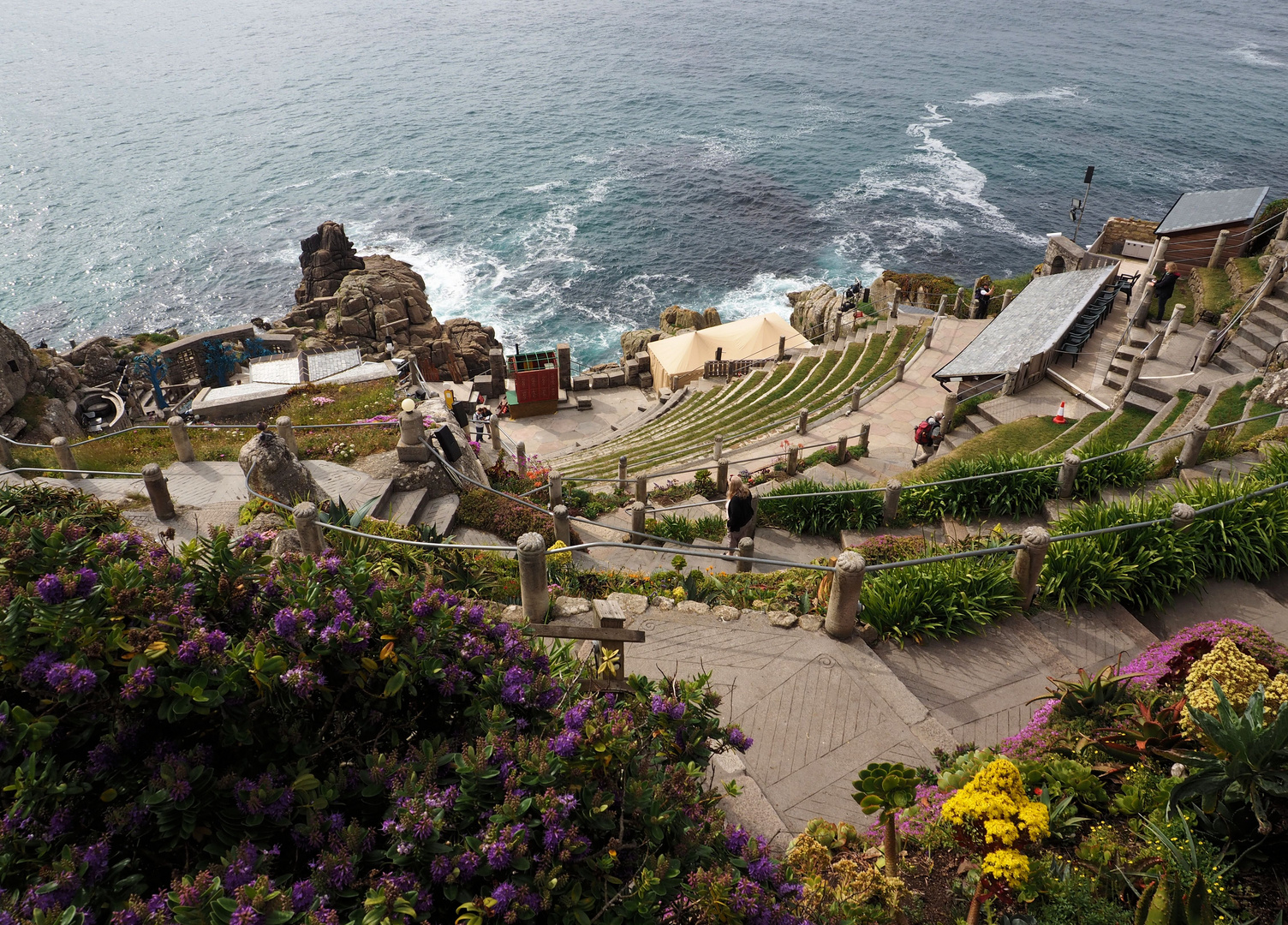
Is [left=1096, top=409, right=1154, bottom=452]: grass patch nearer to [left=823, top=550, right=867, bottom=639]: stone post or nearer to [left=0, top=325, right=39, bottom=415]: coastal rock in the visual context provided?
[left=823, top=550, right=867, bottom=639]: stone post

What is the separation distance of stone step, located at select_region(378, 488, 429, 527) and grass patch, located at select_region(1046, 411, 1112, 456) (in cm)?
1220

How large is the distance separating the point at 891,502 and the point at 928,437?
5.27m

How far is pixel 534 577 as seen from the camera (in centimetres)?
836

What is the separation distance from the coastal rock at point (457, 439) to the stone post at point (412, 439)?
746mm

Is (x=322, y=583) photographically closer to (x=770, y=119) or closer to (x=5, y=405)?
(x=5, y=405)

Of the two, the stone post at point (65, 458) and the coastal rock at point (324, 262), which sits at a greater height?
the stone post at point (65, 458)

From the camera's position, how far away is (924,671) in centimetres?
865

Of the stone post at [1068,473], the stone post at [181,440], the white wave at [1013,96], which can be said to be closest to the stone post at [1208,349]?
the stone post at [1068,473]

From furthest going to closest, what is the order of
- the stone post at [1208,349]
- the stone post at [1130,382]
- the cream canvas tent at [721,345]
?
the cream canvas tent at [721,345] → the stone post at [1208,349] → the stone post at [1130,382]

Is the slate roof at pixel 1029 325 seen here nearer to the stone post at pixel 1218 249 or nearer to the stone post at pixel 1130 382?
the stone post at pixel 1130 382

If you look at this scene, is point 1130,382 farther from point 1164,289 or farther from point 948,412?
point 1164,289

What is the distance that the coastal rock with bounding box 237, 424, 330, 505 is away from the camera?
1168 centimetres

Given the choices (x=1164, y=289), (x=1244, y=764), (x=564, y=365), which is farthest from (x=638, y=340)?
(x=1244, y=764)

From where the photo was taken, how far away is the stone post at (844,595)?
8.45 m
